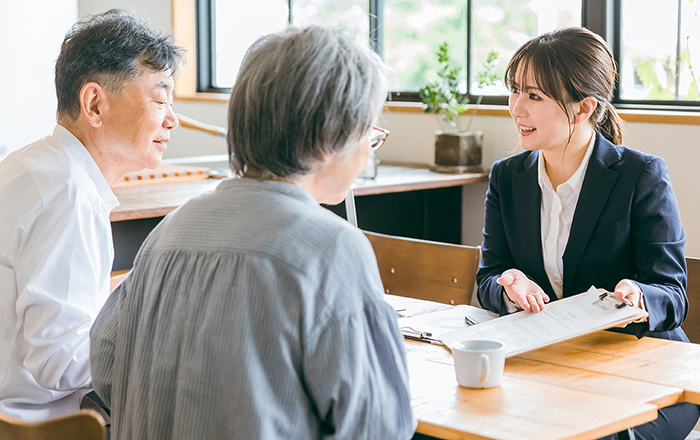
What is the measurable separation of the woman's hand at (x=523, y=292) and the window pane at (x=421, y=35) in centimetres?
229

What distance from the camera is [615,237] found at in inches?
65.2

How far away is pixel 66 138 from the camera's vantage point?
1379mm

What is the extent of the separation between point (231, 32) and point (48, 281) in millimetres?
4060

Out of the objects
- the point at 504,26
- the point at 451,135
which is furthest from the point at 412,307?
the point at 504,26

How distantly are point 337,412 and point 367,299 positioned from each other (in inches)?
5.0

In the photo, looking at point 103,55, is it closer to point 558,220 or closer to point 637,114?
point 558,220

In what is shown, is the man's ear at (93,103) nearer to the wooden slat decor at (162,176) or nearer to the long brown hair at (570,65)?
the long brown hair at (570,65)

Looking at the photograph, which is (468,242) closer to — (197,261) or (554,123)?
(554,123)

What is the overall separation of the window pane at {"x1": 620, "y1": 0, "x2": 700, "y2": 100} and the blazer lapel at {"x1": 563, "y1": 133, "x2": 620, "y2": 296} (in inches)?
62.1

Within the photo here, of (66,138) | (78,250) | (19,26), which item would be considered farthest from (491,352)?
(19,26)

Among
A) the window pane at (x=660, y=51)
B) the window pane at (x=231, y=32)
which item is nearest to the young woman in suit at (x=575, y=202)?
the window pane at (x=660, y=51)

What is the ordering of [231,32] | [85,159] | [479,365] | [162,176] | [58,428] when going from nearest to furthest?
[58,428]
[479,365]
[85,159]
[162,176]
[231,32]

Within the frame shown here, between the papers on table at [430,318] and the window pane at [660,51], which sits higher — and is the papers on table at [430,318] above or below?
below

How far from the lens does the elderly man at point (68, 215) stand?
3.91 feet
